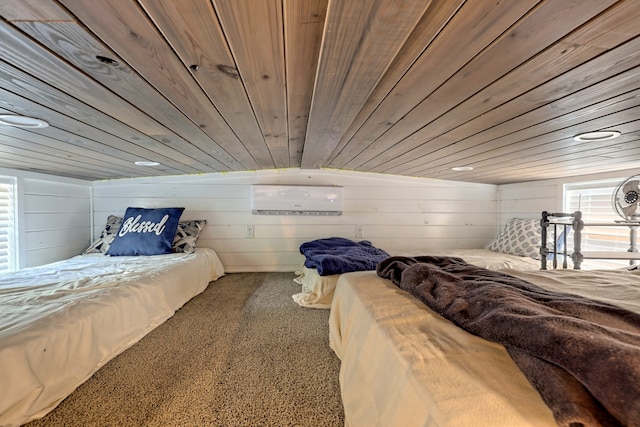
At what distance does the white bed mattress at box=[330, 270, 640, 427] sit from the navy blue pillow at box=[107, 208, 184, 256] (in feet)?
6.99

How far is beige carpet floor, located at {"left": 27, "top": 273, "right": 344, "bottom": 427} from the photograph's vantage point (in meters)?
0.96

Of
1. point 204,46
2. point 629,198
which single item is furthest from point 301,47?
point 629,198

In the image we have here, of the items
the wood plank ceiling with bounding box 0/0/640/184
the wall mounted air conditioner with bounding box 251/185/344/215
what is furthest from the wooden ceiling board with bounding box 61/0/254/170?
the wall mounted air conditioner with bounding box 251/185/344/215

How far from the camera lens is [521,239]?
2447 mm

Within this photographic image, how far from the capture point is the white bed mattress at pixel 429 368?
17.0 inches

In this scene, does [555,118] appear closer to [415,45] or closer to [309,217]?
[415,45]

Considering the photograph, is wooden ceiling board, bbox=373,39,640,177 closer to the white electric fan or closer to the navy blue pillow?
the white electric fan

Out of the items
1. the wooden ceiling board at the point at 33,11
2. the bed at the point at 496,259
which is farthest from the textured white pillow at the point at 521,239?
the wooden ceiling board at the point at 33,11

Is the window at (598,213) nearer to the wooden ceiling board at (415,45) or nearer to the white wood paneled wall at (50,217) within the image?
the wooden ceiling board at (415,45)

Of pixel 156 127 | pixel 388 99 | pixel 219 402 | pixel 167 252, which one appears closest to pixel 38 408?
pixel 219 402

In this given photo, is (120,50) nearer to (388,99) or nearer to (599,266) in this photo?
(388,99)

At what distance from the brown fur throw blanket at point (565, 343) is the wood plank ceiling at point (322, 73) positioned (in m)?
0.72

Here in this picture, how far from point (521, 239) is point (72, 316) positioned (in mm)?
3480

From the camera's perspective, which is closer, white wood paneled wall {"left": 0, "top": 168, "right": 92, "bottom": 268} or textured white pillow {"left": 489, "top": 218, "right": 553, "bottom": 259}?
white wood paneled wall {"left": 0, "top": 168, "right": 92, "bottom": 268}
